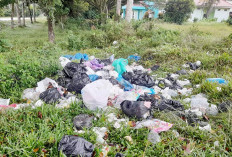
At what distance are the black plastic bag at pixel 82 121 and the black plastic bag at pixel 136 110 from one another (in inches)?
19.1

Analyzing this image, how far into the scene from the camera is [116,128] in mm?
2240

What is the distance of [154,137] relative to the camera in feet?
6.76

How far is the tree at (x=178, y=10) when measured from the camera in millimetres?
16453

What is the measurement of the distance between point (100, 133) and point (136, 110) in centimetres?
56

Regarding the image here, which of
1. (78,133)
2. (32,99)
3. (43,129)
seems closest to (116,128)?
(78,133)

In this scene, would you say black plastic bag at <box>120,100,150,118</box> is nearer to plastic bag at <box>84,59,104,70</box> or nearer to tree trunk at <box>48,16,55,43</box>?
plastic bag at <box>84,59,104,70</box>

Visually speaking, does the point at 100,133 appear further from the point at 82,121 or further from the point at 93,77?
the point at 93,77

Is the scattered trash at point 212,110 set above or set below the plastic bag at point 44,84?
below

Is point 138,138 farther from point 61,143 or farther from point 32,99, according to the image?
point 32,99

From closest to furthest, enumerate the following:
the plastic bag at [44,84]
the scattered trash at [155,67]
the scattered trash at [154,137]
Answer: the scattered trash at [154,137] < the plastic bag at [44,84] < the scattered trash at [155,67]

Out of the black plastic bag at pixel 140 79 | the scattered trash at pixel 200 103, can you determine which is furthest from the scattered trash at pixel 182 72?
the scattered trash at pixel 200 103

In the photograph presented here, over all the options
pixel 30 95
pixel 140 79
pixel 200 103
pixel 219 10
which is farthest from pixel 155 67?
pixel 219 10

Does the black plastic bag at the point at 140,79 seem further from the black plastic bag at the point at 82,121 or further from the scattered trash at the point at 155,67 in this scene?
the black plastic bag at the point at 82,121

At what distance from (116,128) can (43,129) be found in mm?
855
